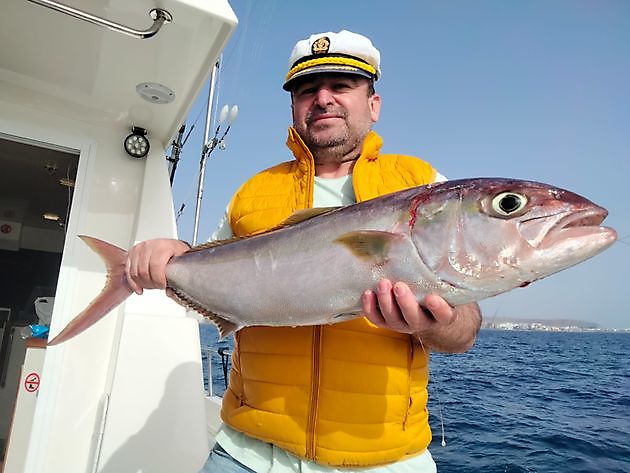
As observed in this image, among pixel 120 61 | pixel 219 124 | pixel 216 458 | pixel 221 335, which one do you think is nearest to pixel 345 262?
pixel 221 335

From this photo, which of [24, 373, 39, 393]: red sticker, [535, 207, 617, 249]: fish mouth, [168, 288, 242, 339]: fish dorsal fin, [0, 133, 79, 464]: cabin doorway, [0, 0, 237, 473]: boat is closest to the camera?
[535, 207, 617, 249]: fish mouth

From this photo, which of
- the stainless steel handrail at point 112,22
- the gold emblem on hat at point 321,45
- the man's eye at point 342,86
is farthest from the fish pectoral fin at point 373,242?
the stainless steel handrail at point 112,22

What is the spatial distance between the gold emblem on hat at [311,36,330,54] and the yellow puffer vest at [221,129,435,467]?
945 mm

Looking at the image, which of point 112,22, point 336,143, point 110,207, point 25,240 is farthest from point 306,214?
point 25,240

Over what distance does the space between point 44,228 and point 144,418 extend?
715 cm

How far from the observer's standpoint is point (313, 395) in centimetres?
209

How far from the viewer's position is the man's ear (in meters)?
2.89

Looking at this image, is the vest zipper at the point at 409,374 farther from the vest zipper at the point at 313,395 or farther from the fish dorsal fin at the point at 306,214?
the fish dorsal fin at the point at 306,214

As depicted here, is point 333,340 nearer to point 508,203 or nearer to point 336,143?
point 508,203

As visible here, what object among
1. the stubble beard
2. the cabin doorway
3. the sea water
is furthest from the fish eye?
the sea water

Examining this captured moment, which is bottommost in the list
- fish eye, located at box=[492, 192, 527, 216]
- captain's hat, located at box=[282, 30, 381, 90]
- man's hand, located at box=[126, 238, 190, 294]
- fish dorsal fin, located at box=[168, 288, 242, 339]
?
fish dorsal fin, located at box=[168, 288, 242, 339]

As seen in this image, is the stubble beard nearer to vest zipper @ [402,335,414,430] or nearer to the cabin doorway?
vest zipper @ [402,335,414,430]

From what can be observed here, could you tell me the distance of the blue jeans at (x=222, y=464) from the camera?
219cm

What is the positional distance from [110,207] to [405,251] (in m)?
3.87
